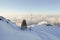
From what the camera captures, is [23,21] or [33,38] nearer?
[33,38]

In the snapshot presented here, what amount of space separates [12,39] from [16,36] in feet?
3.97

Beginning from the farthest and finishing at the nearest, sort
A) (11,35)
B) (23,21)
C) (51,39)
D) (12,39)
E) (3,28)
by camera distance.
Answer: (23,21)
(51,39)
(3,28)
(11,35)
(12,39)

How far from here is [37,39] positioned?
18.7m

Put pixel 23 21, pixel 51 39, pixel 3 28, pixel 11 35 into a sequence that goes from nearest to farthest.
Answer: pixel 11 35 < pixel 3 28 < pixel 51 39 < pixel 23 21

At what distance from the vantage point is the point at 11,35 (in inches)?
709

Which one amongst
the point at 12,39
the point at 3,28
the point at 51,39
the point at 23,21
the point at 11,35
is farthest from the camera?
the point at 23,21

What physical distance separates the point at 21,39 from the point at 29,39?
1.08 meters

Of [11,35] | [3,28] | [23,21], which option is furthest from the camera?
[23,21]

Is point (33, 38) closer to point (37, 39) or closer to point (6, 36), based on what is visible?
point (37, 39)

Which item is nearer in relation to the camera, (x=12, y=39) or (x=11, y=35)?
(x=12, y=39)

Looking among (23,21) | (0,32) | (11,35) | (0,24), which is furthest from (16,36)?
(23,21)

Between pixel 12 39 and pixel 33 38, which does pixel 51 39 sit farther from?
pixel 12 39

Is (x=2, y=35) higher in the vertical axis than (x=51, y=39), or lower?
higher

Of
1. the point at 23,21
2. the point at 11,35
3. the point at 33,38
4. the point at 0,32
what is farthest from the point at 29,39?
the point at 23,21
